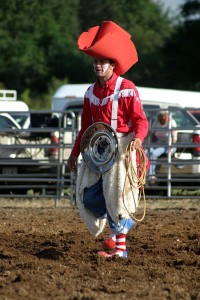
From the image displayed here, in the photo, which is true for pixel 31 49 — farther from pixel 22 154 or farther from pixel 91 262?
pixel 91 262

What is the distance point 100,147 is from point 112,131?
26cm

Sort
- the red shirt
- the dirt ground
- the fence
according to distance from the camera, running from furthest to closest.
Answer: the fence < the red shirt < the dirt ground

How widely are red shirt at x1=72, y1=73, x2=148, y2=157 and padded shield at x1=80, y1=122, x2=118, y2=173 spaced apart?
4.1 inches

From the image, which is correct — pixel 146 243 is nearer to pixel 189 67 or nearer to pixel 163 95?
pixel 163 95

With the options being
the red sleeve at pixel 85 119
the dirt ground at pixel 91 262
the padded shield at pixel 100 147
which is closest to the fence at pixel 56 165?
the dirt ground at pixel 91 262

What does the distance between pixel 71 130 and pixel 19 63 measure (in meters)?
47.8

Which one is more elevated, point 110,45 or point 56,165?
point 110,45

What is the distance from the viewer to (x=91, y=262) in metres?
8.80

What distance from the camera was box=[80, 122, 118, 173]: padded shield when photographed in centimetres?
893

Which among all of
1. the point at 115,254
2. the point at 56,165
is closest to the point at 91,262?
the point at 115,254

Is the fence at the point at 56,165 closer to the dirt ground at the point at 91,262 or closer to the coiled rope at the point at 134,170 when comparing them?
the dirt ground at the point at 91,262

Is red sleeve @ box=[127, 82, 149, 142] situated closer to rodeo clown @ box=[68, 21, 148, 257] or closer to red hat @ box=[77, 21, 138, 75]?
rodeo clown @ box=[68, 21, 148, 257]

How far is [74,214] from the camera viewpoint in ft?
45.5

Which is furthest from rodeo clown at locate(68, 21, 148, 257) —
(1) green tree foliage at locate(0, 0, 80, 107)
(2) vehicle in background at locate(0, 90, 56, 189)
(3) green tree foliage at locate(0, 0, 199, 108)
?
(1) green tree foliage at locate(0, 0, 80, 107)
